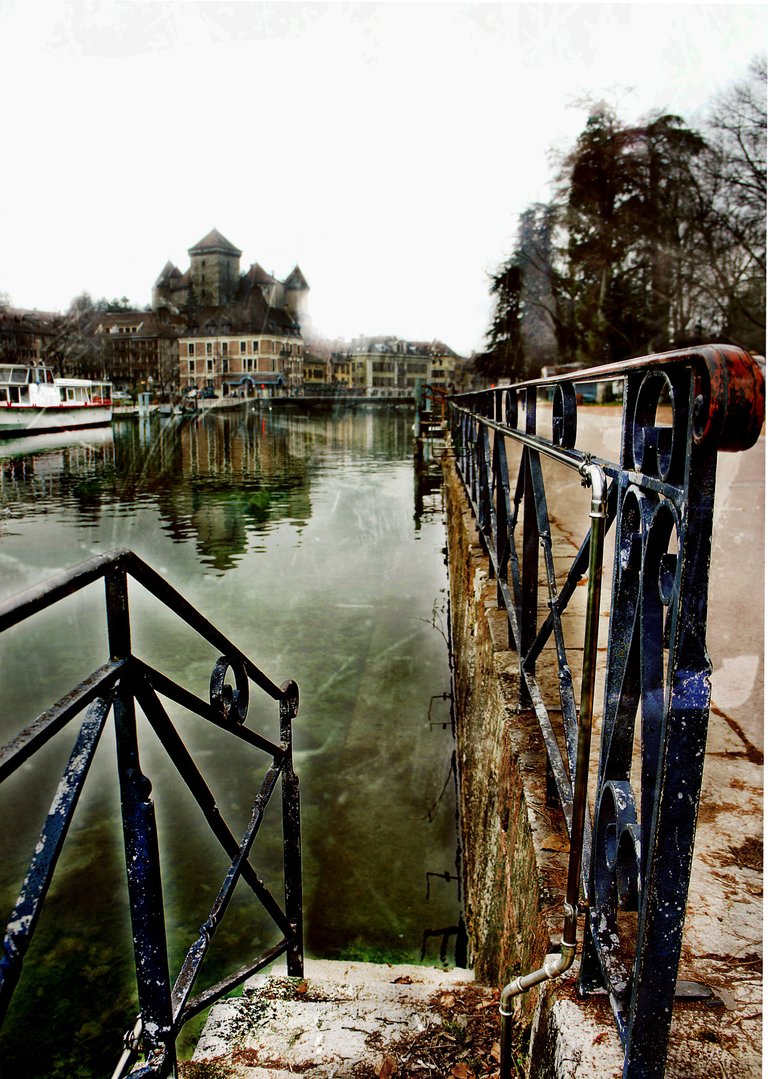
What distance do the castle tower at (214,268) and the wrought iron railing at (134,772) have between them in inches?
4091

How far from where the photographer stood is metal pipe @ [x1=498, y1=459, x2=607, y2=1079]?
1.24 metres

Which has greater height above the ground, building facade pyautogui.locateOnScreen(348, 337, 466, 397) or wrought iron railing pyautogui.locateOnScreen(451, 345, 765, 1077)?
building facade pyautogui.locateOnScreen(348, 337, 466, 397)

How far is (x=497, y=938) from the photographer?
2637 millimetres

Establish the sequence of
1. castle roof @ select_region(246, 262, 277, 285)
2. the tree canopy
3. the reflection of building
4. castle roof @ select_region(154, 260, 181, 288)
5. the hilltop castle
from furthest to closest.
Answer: castle roof @ select_region(154, 260, 181, 288) < castle roof @ select_region(246, 262, 277, 285) < the hilltop castle < the reflection of building < the tree canopy

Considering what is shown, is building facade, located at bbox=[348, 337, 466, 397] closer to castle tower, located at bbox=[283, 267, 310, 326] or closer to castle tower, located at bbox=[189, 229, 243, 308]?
castle tower, located at bbox=[283, 267, 310, 326]

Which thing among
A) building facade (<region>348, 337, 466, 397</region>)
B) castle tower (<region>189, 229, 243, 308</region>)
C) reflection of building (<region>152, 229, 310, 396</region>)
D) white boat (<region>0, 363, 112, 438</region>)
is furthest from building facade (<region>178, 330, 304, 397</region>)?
white boat (<region>0, 363, 112, 438</region>)

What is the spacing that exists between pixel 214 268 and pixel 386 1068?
4225 inches

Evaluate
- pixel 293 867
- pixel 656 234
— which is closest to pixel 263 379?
pixel 656 234

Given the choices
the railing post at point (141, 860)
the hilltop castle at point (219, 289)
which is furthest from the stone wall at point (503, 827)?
the hilltop castle at point (219, 289)

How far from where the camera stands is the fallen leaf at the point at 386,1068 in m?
1.85

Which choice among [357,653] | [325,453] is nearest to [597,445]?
[357,653]

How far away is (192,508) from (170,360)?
279 ft

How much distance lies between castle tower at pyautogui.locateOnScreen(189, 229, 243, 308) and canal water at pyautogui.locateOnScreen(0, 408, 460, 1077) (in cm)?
8746

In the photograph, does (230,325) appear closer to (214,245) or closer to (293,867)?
(214,245)
